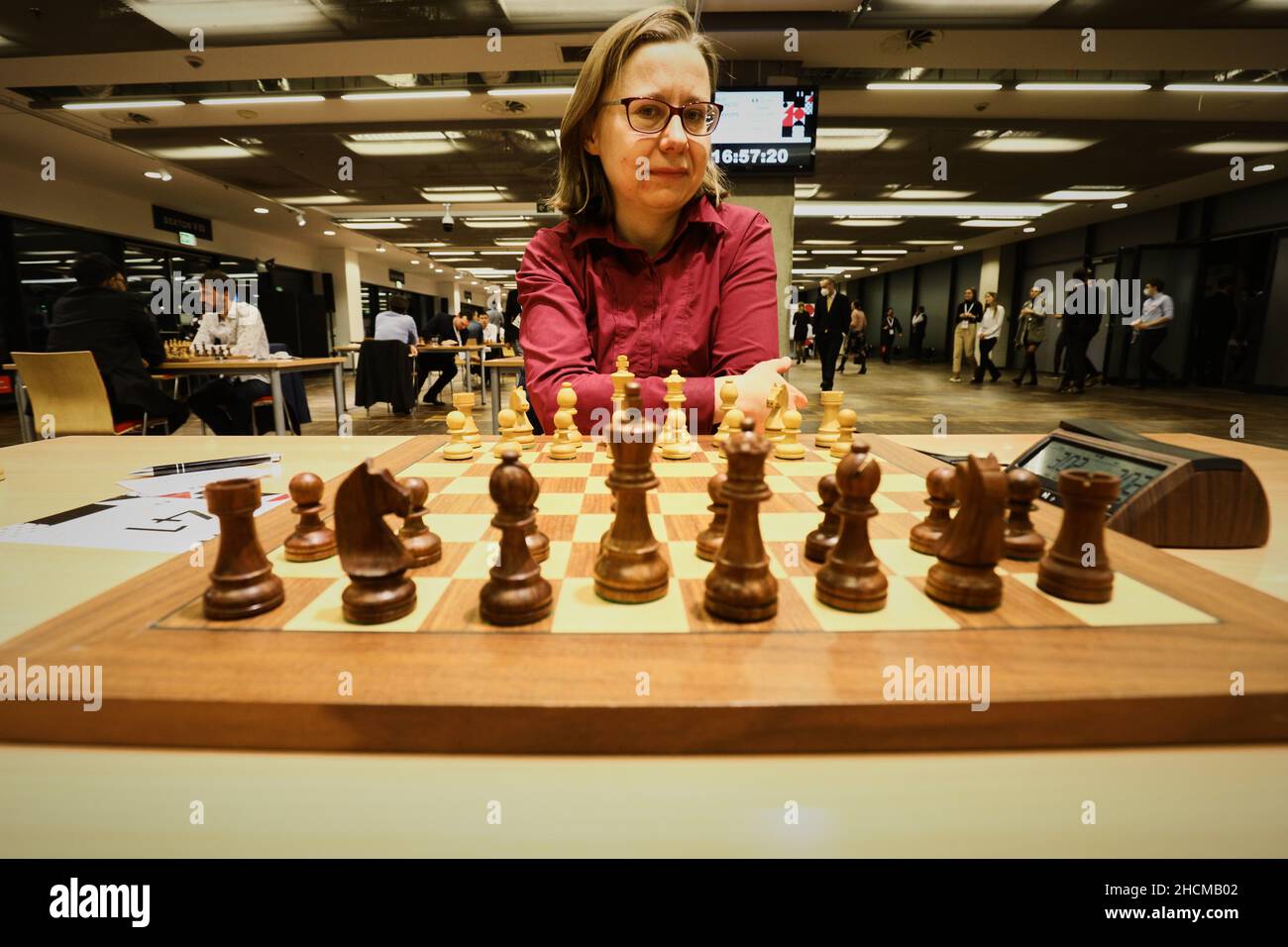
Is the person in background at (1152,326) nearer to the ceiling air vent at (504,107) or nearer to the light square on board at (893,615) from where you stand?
the ceiling air vent at (504,107)

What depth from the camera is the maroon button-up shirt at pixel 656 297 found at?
1706mm

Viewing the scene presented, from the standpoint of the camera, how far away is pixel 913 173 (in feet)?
29.9

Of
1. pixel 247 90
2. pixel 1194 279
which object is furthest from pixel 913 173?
pixel 247 90

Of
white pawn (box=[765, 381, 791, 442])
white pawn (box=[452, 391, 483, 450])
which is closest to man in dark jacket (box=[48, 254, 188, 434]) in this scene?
white pawn (box=[452, 391, 483, 450])

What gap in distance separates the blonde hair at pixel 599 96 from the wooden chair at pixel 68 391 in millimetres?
3176

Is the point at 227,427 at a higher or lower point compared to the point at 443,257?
lower

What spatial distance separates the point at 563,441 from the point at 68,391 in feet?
12.2

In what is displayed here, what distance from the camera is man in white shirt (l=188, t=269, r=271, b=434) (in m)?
4.99

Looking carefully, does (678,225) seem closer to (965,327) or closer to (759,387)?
(759,387)

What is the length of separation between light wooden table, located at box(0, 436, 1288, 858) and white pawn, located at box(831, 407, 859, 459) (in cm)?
93

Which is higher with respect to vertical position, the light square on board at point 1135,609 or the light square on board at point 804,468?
the light square on board at point 804,468

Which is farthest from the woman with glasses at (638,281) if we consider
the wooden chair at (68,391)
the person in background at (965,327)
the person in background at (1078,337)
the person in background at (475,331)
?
the person in background at (965,327)
